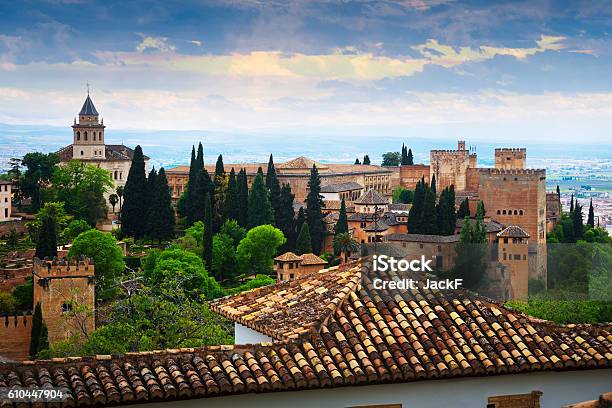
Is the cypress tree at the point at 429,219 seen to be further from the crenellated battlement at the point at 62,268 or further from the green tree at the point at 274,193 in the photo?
the crenellated battlement at the point at 62,268

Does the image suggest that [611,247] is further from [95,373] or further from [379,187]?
[379,187]

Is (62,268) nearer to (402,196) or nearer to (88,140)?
(88,140)

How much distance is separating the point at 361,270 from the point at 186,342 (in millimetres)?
9561

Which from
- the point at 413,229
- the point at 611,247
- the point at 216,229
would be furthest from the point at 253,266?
the point at 611,247

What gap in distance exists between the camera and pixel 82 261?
139ft

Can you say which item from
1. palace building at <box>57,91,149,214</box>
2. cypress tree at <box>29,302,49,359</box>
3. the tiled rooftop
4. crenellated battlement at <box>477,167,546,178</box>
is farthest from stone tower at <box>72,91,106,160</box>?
the tiled rooftop

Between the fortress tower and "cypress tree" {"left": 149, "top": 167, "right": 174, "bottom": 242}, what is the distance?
31361mm

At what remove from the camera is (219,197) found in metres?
61.2

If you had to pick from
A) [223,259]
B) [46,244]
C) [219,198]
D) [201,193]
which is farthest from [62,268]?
[219,198]

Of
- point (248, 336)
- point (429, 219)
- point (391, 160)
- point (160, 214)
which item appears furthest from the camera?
point (391, 160)

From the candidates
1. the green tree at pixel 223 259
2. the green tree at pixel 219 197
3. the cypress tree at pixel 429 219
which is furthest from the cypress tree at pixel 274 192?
the cypress tree at pixel 429 219

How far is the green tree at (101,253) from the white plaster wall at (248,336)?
36.2 metres

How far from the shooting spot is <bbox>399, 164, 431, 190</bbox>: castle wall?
3639 inches

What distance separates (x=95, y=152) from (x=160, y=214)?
20.4 m
